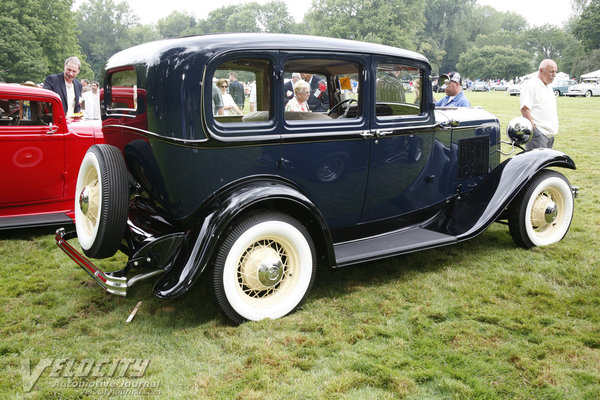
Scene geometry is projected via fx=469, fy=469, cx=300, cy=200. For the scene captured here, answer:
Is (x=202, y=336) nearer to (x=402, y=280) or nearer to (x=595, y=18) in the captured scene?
(x=402, y=280)

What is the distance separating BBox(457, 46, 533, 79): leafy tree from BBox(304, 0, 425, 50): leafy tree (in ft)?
49.5

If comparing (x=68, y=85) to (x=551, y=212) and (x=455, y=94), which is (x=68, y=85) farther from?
(x=551, y=212)

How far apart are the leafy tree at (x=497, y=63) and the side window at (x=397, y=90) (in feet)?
271

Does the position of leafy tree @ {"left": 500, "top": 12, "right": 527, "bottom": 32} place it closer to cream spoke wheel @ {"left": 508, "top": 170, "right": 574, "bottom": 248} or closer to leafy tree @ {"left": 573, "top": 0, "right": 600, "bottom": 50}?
leafy tree @ {"left": 573, "top": 0, "right": 600, "bottom": 50}

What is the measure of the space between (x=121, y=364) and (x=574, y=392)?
8.46 feet

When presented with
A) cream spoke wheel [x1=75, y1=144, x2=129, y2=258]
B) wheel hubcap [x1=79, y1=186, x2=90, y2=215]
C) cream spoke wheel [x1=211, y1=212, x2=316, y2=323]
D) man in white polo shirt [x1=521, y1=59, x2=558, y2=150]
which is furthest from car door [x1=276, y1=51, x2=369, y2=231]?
man in white polo shirt [x1=521, y1=59, x2=558, y2=150]

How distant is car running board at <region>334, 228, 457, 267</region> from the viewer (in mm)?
3721

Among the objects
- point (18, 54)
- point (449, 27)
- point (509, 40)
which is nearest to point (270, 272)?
point (18, 54)

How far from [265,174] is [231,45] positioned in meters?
0.92

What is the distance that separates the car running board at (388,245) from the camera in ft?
12.2

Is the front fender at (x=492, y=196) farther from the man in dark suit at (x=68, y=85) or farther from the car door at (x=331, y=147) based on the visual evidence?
the man in dark suit at (x=68, y=85)

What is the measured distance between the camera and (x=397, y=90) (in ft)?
13.5

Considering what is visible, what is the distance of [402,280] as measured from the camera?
13.5 feet

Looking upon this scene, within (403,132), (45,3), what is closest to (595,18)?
(45,3)
